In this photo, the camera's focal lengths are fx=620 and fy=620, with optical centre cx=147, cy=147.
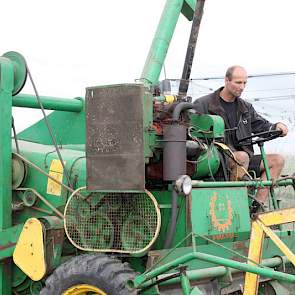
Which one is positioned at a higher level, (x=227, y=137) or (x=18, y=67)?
(x=18, y=67)

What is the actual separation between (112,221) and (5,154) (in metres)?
1.05

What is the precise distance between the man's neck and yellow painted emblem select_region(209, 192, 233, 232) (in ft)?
5.01

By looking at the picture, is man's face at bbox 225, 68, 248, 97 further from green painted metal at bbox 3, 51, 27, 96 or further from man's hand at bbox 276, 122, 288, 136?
green painted metal at bbox 3, 51, 27, 96

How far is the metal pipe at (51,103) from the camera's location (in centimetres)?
482

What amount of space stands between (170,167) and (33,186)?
1.30 meters

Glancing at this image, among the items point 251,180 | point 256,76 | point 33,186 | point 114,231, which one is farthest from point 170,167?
point 256,76

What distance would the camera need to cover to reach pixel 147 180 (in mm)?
4188

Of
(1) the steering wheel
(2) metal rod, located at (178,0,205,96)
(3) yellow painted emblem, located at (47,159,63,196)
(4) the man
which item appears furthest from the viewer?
(2) metal rod, located at (178,0,205,96)

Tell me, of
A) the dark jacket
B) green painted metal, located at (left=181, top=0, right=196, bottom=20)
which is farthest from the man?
green painted metal, located at (left=181, top=0, right=196, bottom=20)

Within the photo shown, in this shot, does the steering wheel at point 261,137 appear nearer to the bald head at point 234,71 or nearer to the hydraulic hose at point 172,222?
the bald head at point 234,71

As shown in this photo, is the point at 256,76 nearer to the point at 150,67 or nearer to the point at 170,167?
the point at 150,67

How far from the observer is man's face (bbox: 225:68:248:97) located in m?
5.48

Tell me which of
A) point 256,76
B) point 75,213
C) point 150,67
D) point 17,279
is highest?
point 256,76

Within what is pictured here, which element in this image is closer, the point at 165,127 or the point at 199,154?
the point at 165,127
